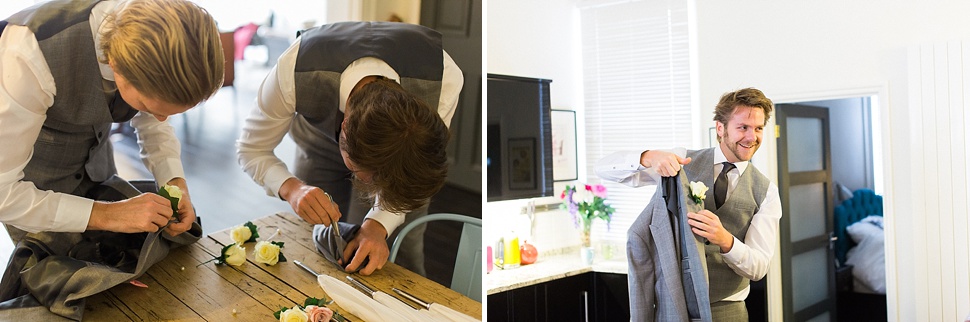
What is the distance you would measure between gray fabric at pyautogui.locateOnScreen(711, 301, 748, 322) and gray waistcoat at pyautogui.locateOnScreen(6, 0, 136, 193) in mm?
1588

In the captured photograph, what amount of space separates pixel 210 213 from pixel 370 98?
35 centimetres

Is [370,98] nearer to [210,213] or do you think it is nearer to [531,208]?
→ [210,213]

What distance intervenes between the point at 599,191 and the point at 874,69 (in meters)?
0.87

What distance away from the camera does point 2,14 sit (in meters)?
1.00

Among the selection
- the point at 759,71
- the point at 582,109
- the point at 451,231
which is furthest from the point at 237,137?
the point at 759,71

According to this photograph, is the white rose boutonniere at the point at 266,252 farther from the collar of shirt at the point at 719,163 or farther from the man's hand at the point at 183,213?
the collar of shirt at the point at 719,163

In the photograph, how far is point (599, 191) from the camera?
87.0 inches

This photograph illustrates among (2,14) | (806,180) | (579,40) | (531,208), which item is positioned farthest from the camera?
(531,208)

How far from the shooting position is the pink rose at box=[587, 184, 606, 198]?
220 cm

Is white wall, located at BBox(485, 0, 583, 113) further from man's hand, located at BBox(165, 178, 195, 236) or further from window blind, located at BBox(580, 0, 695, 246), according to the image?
man's hand, located at BBox(165, 178, 195, 236)

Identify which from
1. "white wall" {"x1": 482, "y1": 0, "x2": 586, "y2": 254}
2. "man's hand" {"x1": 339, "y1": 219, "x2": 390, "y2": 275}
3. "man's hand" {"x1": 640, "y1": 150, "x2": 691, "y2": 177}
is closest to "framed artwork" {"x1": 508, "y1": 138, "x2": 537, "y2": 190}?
"white wall" {"x1": 482, "y1": 0, "x2": 586, "y2": 254}

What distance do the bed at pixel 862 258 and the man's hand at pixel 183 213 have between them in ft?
5.27

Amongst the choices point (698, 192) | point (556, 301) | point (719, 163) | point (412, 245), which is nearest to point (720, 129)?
point (719, 163)

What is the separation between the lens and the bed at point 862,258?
178 cm
